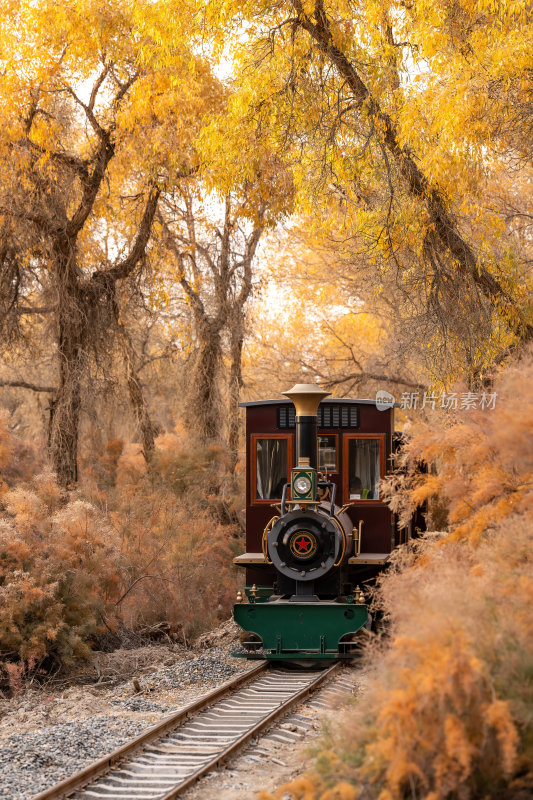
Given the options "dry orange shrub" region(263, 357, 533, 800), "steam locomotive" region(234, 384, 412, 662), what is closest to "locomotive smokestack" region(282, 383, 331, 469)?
"steam locomotive" region(234, 384, 412, 662)

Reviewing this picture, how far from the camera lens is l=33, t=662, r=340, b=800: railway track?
6.64 metres

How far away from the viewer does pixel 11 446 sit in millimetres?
20719

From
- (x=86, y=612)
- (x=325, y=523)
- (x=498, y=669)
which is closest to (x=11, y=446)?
(x=86, y=612)

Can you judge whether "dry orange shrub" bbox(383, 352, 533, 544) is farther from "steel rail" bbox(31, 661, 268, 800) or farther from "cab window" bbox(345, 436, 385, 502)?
"cab window" bbox(345, 436, 385, 502)

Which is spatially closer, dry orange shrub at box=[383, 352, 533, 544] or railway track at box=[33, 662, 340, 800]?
railway track at box=[33, 662, 340, 800]

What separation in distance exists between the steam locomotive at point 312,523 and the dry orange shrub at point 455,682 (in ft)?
12.7

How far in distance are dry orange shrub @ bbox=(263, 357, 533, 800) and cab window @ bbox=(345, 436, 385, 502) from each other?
15.8ft

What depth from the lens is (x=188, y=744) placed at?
788 cm

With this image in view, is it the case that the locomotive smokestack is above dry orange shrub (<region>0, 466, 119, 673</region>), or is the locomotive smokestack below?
above

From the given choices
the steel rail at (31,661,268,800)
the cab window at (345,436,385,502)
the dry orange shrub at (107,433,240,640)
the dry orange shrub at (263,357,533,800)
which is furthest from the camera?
the dry orange shrub at (107,433,240,640)

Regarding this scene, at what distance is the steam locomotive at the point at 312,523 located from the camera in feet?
37.3

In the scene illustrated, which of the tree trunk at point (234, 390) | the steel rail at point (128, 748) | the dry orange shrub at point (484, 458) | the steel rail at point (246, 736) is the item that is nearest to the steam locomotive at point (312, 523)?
the steel rail at point (246, 736)

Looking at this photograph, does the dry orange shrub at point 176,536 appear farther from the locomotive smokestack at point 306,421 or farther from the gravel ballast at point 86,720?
the locomotive smokestack at point 306,421

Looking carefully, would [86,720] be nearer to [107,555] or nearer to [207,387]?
[107,555]
